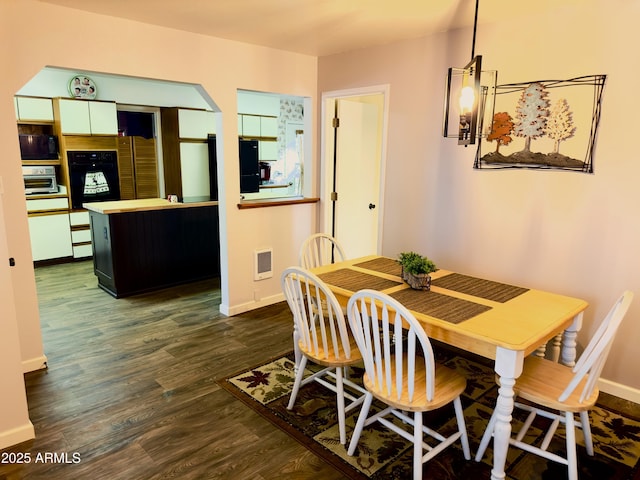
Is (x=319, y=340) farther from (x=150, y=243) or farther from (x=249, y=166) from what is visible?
(x=249, y=166)

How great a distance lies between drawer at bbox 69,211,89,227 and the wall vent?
3171 mm

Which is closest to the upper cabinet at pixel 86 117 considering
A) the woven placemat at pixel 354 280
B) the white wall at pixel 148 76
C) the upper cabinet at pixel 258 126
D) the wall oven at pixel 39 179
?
the wall oven at pixel 39 179

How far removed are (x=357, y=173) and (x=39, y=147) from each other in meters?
4.08

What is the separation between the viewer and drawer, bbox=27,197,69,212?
5410mm

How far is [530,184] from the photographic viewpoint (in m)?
2.88

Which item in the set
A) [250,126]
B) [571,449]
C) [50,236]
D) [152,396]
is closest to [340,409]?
[571,449]

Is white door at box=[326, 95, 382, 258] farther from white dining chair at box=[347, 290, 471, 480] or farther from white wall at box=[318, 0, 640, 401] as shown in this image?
white dining chair at box=[347, 290, 471, 480]

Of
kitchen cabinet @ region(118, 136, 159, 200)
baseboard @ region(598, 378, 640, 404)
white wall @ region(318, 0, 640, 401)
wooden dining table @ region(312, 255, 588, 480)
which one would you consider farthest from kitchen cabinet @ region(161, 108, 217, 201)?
baseboard @ region(598, 378, 640, 404)

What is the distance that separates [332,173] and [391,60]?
1254 mm

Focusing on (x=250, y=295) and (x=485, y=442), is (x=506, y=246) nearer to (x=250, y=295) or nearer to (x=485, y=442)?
(x=485, y=442)

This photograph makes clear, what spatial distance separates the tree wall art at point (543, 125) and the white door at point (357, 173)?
4.83ft

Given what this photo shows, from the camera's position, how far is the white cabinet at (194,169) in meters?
6.59

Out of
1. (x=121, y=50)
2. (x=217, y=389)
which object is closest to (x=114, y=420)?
(x=217, y=389)

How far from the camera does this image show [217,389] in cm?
275
